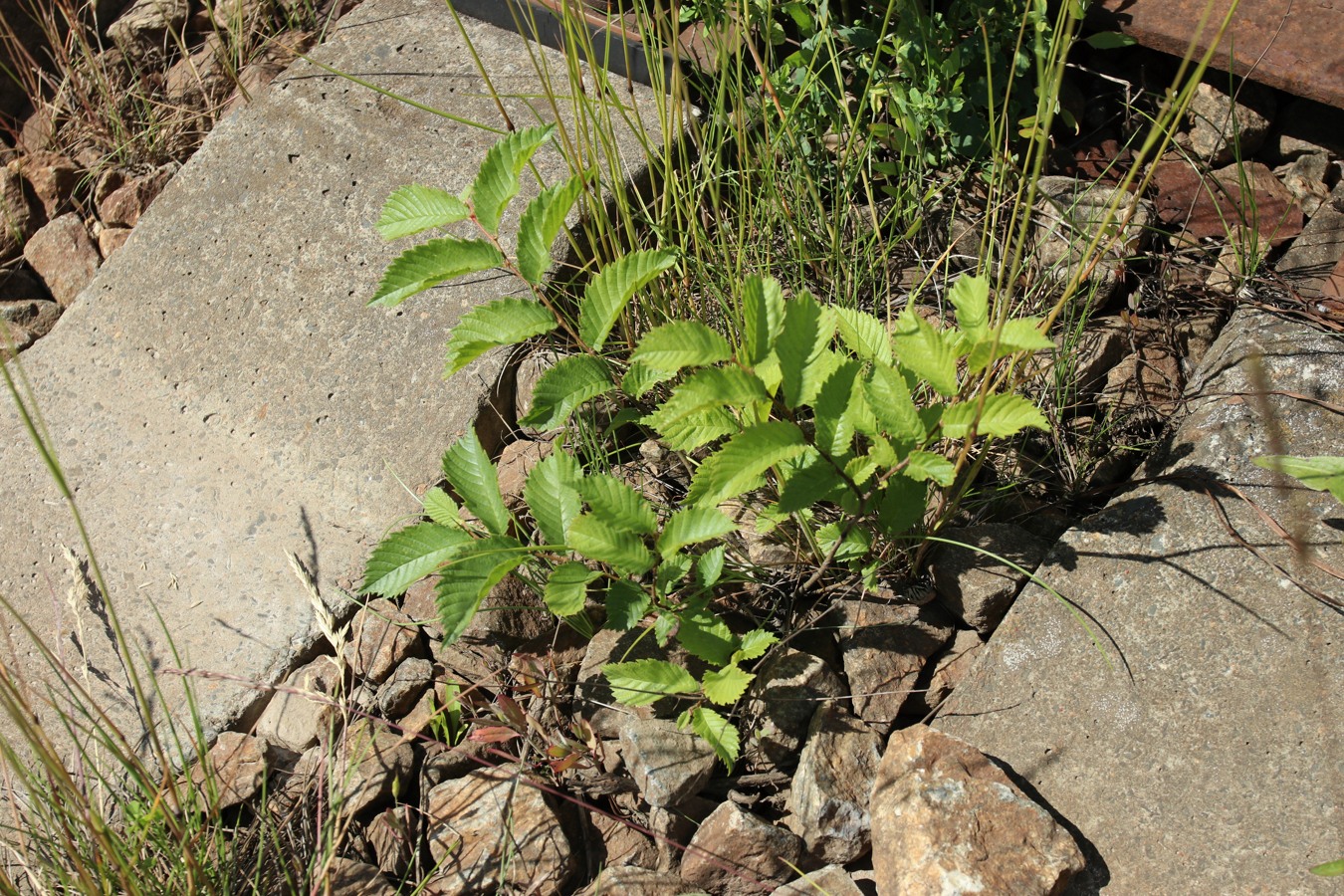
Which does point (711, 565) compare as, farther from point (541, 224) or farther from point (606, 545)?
point (541, 224)

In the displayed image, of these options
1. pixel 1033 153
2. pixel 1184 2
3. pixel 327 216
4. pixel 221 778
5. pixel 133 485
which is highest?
pixel 1184 2

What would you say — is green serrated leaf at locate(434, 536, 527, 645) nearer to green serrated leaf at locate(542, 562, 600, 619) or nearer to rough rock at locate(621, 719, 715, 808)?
green serrated leaf at locate(542, 562, 600, 619)

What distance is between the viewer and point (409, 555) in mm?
1662

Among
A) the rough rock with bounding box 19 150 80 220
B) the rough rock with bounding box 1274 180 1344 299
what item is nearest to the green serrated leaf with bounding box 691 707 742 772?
the rough rock with bounding box 1274 180 1344 299

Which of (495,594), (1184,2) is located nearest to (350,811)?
(495,594)

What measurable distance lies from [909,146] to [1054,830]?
135 centimetres

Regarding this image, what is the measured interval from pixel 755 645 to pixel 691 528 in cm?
23

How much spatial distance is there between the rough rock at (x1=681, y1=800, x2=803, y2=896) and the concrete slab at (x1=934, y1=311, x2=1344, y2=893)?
0.33 meters

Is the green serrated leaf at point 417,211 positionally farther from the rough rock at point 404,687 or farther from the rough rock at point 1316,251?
the rough rock at point 1316,251

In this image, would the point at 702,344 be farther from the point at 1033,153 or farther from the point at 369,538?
the point at 1033,153

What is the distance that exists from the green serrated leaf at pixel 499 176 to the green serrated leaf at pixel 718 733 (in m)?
0.81

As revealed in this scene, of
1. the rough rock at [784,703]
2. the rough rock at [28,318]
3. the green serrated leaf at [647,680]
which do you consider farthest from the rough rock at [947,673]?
the rough rock at [28,318]

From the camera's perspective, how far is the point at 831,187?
7.66 ft

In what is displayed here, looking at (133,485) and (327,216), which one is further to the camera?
(327,216)
